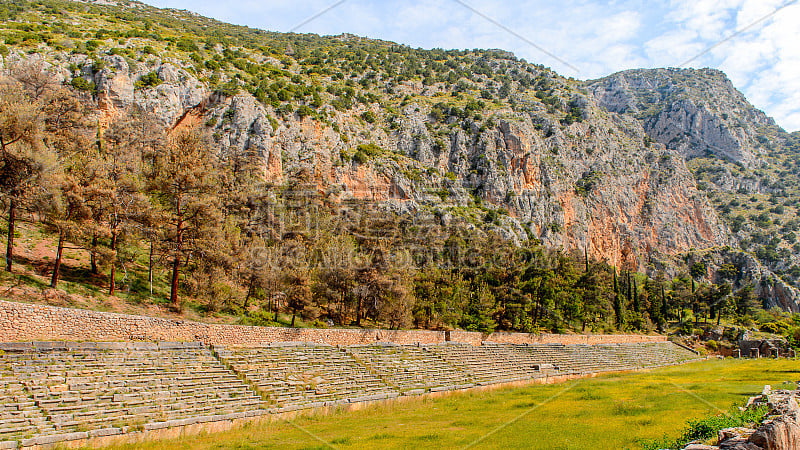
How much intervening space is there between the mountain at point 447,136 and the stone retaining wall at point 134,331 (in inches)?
1311

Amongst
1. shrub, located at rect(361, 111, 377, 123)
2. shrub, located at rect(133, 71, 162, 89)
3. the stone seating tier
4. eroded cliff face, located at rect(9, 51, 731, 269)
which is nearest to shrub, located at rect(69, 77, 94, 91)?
eroded cliff face, located at rect(9, 51, 731, 269)

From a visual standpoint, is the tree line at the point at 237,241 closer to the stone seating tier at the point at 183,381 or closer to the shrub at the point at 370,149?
the stone seating tier at the point at 183,381

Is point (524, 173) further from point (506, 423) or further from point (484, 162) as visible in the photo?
point (506, 423)

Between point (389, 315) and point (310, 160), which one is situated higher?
point (310, 160)

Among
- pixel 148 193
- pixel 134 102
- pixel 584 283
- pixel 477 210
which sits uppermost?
pixel 134 102

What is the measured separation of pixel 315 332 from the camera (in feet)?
96.0

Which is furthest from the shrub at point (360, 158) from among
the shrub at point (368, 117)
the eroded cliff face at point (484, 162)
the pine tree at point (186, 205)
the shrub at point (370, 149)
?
the pine tree at point (186, 205)

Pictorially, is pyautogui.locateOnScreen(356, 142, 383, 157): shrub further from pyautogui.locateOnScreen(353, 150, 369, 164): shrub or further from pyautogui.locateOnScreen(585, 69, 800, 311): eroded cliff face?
pyautogui.locateOnScreen(585, 69, 800, 311): eroded cliff face

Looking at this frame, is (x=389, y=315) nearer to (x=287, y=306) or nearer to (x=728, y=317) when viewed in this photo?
(x=287, y=306)

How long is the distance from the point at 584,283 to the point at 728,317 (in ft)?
164

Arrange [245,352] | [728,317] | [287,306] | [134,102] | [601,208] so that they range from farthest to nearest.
→ [601,208], [728,317], [134,102], [287,306], [245,352]

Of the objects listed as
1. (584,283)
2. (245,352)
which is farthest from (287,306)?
(584,283)

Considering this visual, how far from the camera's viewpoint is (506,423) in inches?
709

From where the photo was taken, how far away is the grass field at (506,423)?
14594 mm
